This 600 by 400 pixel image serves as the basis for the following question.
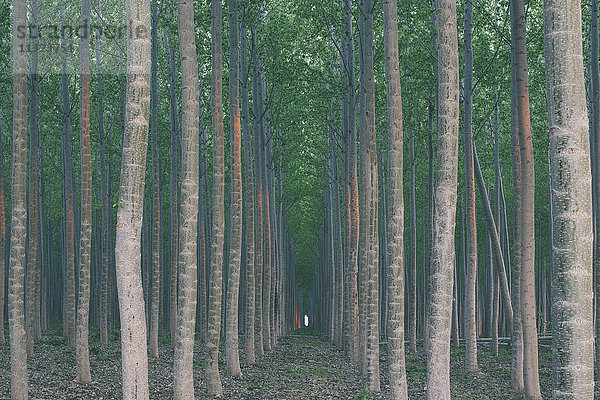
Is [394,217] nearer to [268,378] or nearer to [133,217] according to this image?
[133,217]

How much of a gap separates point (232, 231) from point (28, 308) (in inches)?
240

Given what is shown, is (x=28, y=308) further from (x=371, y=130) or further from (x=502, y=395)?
(x=502, y=395)

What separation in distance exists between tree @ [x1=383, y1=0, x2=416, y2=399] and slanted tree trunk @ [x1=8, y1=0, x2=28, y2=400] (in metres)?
5.88

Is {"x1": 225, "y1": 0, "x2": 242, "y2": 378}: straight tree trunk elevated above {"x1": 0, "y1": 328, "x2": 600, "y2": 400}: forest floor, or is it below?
above

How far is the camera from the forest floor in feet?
37.3

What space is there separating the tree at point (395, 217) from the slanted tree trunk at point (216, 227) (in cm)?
355

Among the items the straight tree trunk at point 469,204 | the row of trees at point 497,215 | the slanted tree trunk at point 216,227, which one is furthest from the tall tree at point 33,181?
the straight tree trunk at point 469,204

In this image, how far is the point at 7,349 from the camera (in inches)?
622

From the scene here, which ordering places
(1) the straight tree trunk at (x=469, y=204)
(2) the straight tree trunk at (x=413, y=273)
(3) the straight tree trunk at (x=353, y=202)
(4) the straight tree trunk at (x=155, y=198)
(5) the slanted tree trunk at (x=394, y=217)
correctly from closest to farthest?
(5) the slanted tree trunk at (x=394, y=217) < (1) the straight tree trunk at (x=469, y=204) < (4) the straight tree trunk at (x=155, y=198) < (3) the straight tree trunk at (x=353, y=202) < (2) the straight tree trunk at (x=413, y=273)

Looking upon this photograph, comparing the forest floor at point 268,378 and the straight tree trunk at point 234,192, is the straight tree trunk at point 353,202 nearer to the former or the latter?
the forest floor at point 268,378

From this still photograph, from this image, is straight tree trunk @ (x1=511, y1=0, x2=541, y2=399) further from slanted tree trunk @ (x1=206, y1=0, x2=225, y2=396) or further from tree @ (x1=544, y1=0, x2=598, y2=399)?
tree @ (x1=544, y1=0, x2=598, y2=399)

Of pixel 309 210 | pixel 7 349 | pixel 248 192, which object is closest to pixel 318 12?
pixel 248 192

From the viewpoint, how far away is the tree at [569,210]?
3922 millimetres

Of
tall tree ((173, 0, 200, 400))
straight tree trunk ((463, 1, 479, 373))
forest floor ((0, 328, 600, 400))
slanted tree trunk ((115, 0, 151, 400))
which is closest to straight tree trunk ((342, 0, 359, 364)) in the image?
forest floor ((0, 328, 600, 400))
